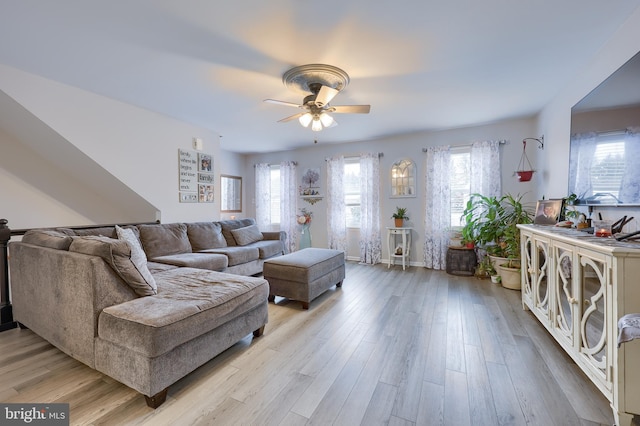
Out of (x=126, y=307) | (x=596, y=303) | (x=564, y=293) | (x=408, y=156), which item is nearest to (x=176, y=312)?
(x=126, y=307)

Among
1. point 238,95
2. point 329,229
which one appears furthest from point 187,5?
point 329,229

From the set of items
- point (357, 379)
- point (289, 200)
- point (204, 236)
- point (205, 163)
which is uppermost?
point (205, 163)

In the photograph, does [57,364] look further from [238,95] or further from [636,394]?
[636,394]

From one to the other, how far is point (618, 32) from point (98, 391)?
163 inches

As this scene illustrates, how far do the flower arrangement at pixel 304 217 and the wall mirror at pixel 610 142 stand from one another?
157 inches

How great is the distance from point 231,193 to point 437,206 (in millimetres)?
4258

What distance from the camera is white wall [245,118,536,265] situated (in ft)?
13.3

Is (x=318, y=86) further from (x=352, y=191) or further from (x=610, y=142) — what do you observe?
(x=352, y=191)

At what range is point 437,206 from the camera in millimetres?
4426

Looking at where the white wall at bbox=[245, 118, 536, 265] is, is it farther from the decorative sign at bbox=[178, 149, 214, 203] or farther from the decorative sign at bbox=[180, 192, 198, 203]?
the decorative sign at bbox=[180, 192, 198, 203]

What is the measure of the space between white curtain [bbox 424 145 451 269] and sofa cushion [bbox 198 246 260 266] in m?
2.84

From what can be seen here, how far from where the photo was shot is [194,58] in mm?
2254

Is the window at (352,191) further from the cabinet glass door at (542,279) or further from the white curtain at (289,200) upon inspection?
the cabinet glass door at (542,279)

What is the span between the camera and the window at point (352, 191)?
5254 millimetres
